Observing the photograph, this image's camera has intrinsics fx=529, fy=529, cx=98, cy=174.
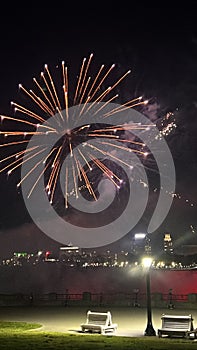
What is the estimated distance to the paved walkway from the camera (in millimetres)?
22719

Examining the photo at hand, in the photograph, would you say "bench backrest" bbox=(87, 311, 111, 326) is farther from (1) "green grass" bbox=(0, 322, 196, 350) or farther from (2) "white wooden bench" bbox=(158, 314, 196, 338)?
(1) "green grass" bbox=(0, 322, 196, 350)

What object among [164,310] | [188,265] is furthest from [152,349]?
[188,265]

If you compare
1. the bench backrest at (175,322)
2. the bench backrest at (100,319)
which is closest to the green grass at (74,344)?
the bench backrest at (175,322)

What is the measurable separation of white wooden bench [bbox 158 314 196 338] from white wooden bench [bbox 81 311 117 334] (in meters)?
2.20

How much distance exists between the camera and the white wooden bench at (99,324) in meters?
21.1

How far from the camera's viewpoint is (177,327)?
66.6ft

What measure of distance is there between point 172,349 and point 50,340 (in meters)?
4.02

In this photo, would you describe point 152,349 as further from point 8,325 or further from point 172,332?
point 8,325

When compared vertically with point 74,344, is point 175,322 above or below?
above

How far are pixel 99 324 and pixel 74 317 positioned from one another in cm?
562

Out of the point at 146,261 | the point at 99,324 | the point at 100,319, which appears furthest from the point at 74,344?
the point at 146,261

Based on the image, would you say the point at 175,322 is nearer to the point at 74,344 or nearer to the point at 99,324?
the point at 99,324

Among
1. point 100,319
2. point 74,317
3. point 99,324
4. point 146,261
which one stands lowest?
point 74,317

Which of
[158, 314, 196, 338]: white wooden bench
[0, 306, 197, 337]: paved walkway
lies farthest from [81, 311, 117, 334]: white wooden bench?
[158, 314, 196, 338]: white wooden bench
